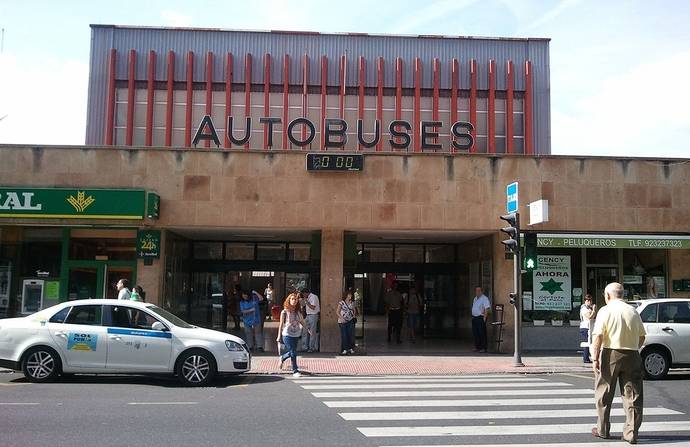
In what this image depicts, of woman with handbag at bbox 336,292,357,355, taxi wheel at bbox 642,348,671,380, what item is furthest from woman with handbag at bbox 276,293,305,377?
taxi wheel at bbox 642,348,671,380

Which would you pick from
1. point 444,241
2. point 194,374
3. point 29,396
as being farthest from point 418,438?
point 444,241

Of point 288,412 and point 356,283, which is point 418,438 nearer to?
point 288,412

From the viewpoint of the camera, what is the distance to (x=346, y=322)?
16812 millimetres

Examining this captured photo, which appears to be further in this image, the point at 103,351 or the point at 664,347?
the point at 664,347

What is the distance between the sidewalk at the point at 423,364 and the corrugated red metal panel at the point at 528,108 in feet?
67.0

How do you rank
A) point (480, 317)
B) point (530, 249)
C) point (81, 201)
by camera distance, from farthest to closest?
point (480, 317) < point (81, 201) < point (530, 249)

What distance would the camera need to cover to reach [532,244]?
15.3 m

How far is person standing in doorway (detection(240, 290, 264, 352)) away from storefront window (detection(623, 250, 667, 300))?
10706 millimetres

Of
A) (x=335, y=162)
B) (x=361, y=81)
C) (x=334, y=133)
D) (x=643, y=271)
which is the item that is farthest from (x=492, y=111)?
(x=335, y=162)

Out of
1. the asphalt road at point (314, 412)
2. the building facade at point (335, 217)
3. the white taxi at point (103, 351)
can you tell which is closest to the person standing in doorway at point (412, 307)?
the building facade at point (335, 217)

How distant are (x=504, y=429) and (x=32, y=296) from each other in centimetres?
1440

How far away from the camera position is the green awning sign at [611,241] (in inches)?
687

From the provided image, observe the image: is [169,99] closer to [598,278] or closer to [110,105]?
[110,105]

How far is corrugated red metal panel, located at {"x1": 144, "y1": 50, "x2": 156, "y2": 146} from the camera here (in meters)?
35.0
